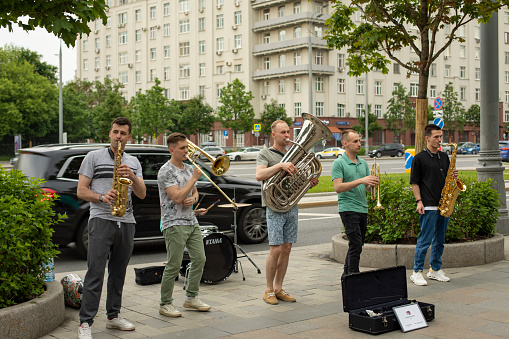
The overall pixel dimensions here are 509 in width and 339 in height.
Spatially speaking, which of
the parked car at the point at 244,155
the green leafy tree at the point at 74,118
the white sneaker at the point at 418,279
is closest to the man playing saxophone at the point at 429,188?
the white sneaker at the point at 418,279

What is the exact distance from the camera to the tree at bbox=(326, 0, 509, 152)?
32.4ft

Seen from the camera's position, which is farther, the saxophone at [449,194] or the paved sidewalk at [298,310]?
the saxophone at [449,194]

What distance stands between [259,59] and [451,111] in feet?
83.7

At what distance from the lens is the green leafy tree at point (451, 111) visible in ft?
247

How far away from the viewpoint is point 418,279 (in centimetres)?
744

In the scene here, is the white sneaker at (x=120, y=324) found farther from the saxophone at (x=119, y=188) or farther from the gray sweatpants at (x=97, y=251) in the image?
the saxophone at (x=119, y=188)

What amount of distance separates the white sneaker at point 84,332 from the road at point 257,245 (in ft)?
11.6

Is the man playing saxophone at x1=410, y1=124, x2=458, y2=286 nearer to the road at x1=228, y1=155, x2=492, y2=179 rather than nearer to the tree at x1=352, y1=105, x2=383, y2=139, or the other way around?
the road at x1=228, y1=155, x2=492, y2=179

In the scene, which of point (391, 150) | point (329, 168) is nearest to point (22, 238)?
point (329, 168)

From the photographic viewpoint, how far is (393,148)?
61.2 m

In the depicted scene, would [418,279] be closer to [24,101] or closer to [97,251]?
[97,251]

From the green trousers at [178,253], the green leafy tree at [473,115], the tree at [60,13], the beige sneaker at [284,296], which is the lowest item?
the beige sneaker at [284,296]

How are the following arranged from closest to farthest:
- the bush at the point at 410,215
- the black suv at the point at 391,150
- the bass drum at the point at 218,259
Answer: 1. the bass drum at the point at 218,259
2. the bush at the point at 410,215
3. the black suv at the point at 391,150

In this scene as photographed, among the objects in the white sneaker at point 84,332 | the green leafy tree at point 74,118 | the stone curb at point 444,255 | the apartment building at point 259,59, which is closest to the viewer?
the white sneaker at point 84,332
